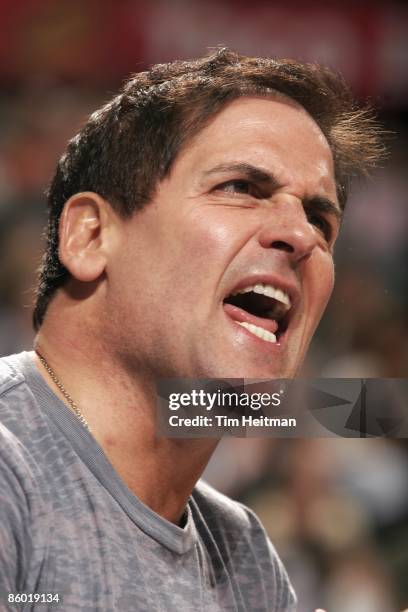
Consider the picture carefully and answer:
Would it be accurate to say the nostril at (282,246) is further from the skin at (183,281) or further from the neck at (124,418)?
the neck at (124,418)

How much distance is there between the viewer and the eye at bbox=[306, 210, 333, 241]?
129 cm

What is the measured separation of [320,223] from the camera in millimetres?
1317

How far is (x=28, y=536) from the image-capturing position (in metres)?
0.94

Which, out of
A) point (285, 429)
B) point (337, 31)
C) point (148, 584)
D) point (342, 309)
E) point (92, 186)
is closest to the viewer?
point (148, 584)

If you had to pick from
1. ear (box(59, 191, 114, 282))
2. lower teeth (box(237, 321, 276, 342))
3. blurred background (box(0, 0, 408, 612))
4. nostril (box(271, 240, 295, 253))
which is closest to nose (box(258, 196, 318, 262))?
nostril (box(271, 240, 295, 253))

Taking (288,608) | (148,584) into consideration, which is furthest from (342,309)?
(148,584)

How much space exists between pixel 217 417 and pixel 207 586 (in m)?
0.23

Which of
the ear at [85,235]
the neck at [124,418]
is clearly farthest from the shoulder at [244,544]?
the ear at [85,235]

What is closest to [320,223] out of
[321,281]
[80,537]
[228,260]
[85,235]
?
[321,281]

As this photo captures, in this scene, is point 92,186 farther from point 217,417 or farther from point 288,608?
point 288,608

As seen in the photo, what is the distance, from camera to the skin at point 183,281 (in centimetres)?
115

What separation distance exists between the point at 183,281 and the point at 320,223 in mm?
259

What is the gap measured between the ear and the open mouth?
18cm

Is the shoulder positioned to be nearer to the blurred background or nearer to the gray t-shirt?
the gray t-shirt
